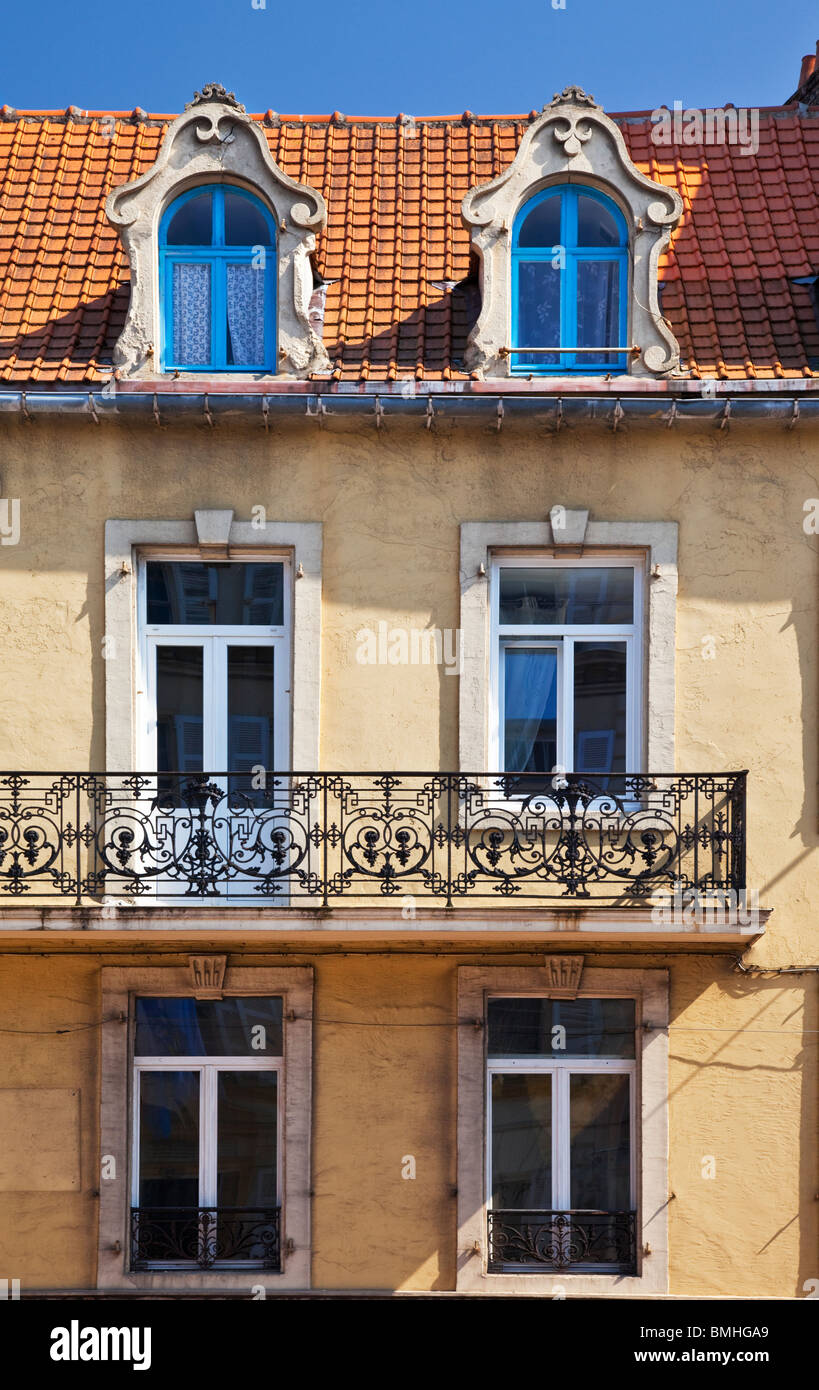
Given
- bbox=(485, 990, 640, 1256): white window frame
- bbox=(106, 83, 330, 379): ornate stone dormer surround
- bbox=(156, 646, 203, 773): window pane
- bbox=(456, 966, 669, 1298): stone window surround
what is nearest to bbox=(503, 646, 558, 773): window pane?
bbox=(456, 966, 669, 1298): stone window surround

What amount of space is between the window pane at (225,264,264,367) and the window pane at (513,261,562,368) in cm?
196

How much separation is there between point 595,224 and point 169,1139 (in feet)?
24.5

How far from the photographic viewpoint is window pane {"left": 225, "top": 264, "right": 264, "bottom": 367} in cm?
1253

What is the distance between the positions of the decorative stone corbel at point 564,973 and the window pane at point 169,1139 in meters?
2.66

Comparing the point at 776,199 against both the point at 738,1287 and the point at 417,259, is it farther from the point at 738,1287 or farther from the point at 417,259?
the point at 738,1287

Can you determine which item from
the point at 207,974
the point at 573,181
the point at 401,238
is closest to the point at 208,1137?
the point at 207,974

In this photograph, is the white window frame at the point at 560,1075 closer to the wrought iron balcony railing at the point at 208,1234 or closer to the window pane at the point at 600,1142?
the window pane at the point at 600,1142

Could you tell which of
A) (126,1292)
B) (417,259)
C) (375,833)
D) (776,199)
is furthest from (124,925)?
(776,199)

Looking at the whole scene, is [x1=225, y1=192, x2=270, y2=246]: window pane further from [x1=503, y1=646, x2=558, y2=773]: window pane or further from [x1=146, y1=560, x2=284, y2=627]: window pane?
[x1=503, y1=646, x2=558, y2=773]: window pane

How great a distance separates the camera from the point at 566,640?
484 inches

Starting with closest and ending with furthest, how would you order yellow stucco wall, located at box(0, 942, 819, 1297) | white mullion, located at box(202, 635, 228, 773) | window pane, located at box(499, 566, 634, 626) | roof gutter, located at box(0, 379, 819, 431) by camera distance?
yellow stucco wall, located at box(0, 942, 819, 1297), roof gutter, located at box(0, 379, 819, 431), white mullion, located at box(202, 635, 228, 773), window pane, located at box(499, 566, 634, 626)

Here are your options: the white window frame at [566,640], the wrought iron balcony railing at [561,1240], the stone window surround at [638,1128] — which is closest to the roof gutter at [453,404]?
the white window frame at [566,640]

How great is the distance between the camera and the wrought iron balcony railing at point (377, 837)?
1141 centimetres

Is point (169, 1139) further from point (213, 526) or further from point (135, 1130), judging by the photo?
point (213, 526)
